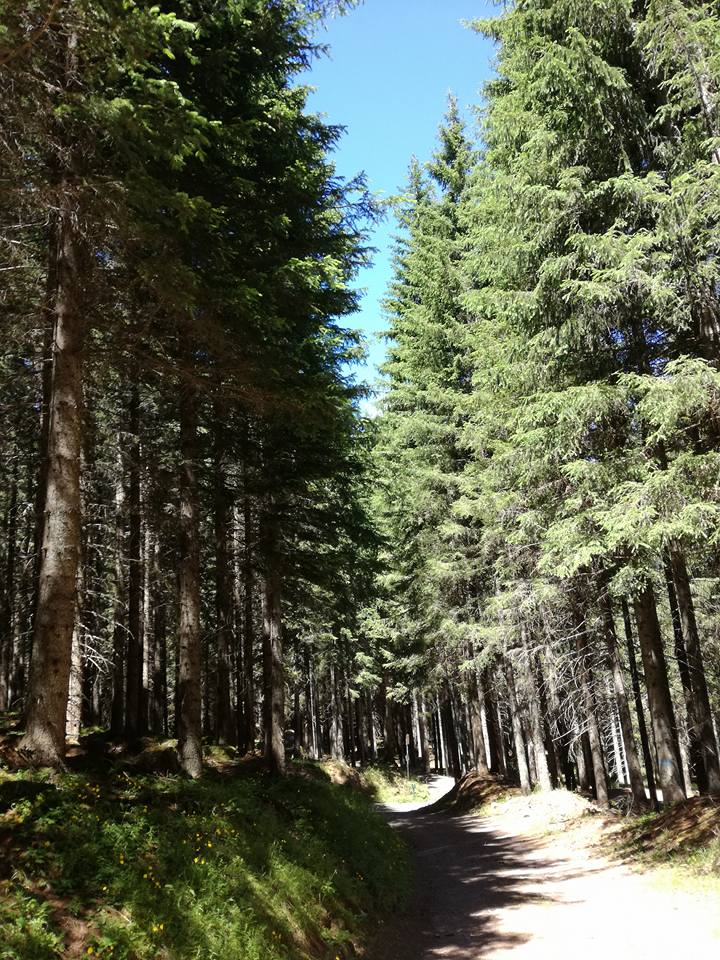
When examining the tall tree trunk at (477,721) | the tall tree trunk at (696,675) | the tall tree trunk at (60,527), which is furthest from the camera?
the tall tree trunk at (477,721)

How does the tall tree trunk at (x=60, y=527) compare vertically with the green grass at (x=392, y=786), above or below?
above

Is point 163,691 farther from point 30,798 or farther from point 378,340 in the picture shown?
point 30,798

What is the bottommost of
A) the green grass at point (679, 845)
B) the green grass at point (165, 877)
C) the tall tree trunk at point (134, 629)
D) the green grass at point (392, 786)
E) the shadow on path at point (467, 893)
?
the green grass at point (392, 786)

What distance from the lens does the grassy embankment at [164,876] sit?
472 cm

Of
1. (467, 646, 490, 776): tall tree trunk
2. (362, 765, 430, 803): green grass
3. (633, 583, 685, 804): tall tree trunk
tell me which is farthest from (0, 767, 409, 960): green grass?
(362, 765, 430, 803): green grass

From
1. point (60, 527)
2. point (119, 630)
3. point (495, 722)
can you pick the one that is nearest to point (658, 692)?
point (60, 527)

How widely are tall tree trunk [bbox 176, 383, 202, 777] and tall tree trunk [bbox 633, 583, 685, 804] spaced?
7900 millimetres

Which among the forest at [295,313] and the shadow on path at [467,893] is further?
the shadow on path at [467,893]

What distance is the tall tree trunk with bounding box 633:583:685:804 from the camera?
1187cm

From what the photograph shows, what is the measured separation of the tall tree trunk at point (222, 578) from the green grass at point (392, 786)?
47.5 feet

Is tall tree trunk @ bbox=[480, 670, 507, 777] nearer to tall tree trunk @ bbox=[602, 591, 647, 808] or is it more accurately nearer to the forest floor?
the forest floor

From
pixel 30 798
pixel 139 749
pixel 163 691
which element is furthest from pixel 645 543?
pixel 163 691

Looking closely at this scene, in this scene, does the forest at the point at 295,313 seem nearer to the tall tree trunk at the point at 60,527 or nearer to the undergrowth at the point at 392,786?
the tall tree trunk at the point at 60,527

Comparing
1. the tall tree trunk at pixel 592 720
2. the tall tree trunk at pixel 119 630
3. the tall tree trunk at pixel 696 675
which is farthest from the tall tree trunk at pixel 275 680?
the tall tree trunk at pixel 696 675
